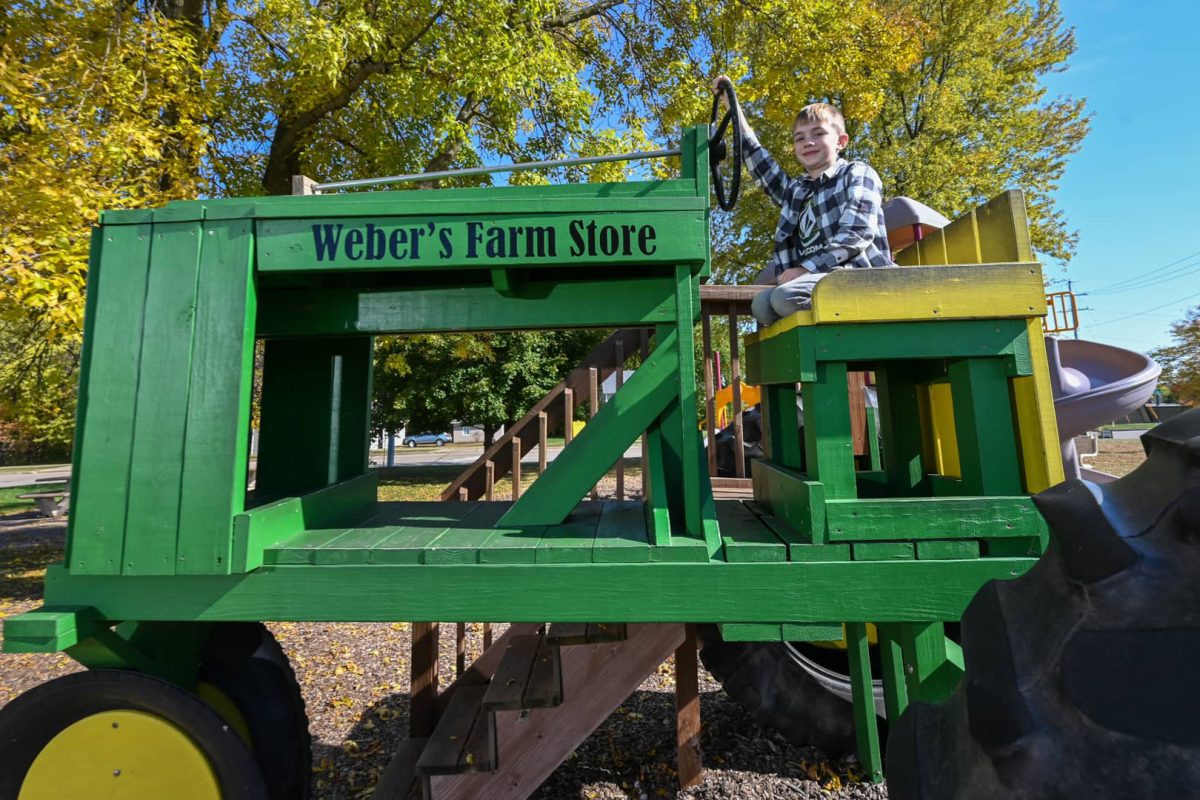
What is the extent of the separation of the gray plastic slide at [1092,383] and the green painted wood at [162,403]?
4.85 metres

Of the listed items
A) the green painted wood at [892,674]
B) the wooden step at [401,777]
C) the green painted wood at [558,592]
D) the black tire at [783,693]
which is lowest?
the wooden step at [401,777]

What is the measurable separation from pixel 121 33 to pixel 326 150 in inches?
88.8

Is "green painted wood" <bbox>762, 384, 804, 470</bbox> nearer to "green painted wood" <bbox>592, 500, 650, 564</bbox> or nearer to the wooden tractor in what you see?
the wooden tractor

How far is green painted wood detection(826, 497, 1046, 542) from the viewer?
1.76 metres

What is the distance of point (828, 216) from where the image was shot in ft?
7.92

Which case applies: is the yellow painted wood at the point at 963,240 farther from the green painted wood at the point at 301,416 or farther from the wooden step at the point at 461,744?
the green painted wood at the point at 301,416

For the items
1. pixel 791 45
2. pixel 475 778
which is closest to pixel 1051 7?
pixel 791 45

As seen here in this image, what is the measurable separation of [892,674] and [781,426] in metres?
1.04

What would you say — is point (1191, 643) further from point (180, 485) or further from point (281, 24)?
point (281, 24)

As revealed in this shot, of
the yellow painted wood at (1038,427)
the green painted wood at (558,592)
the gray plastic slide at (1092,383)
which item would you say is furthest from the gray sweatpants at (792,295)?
the gray plastic slide at (1092,383)

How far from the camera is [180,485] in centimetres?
182

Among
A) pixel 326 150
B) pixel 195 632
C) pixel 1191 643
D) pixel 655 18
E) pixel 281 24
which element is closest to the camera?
pixel 1191 643

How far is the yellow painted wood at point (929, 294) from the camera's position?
71.7 inches

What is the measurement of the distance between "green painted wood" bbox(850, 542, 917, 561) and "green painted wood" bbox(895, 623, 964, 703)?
Result: 237 mm
